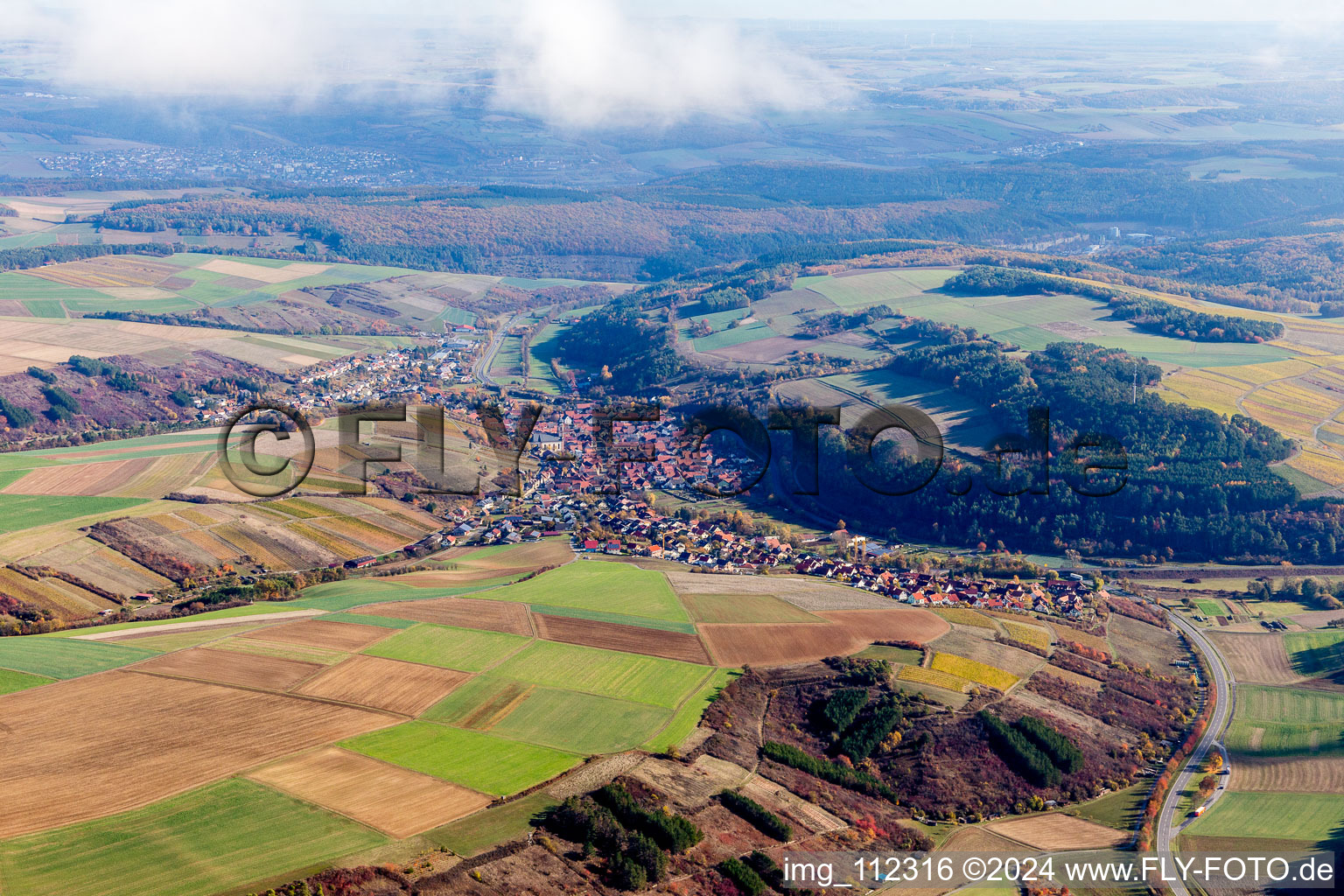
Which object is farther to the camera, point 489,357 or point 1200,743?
Answer: point 489,357

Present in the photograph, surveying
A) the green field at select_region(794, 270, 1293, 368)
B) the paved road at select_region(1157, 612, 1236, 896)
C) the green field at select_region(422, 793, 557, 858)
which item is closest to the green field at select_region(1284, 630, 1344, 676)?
the paved road at select_region(1157, 612, 1236, 896)

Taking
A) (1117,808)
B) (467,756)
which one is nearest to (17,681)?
(467,756)

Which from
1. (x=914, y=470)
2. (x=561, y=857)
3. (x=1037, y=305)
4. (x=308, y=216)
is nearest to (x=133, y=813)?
(x=561, y=857)

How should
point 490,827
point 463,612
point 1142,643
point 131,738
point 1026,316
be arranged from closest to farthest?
1. point 490,827
2. point 131,738
3. point 463,612
4. point 1142,643
5. point 1026,316

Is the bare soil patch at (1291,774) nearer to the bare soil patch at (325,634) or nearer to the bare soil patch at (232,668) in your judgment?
the bare soil patch at (325,634)

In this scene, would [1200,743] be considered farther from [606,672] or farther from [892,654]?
[606,672]

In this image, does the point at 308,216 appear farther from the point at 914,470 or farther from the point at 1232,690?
the point at 1232,690
